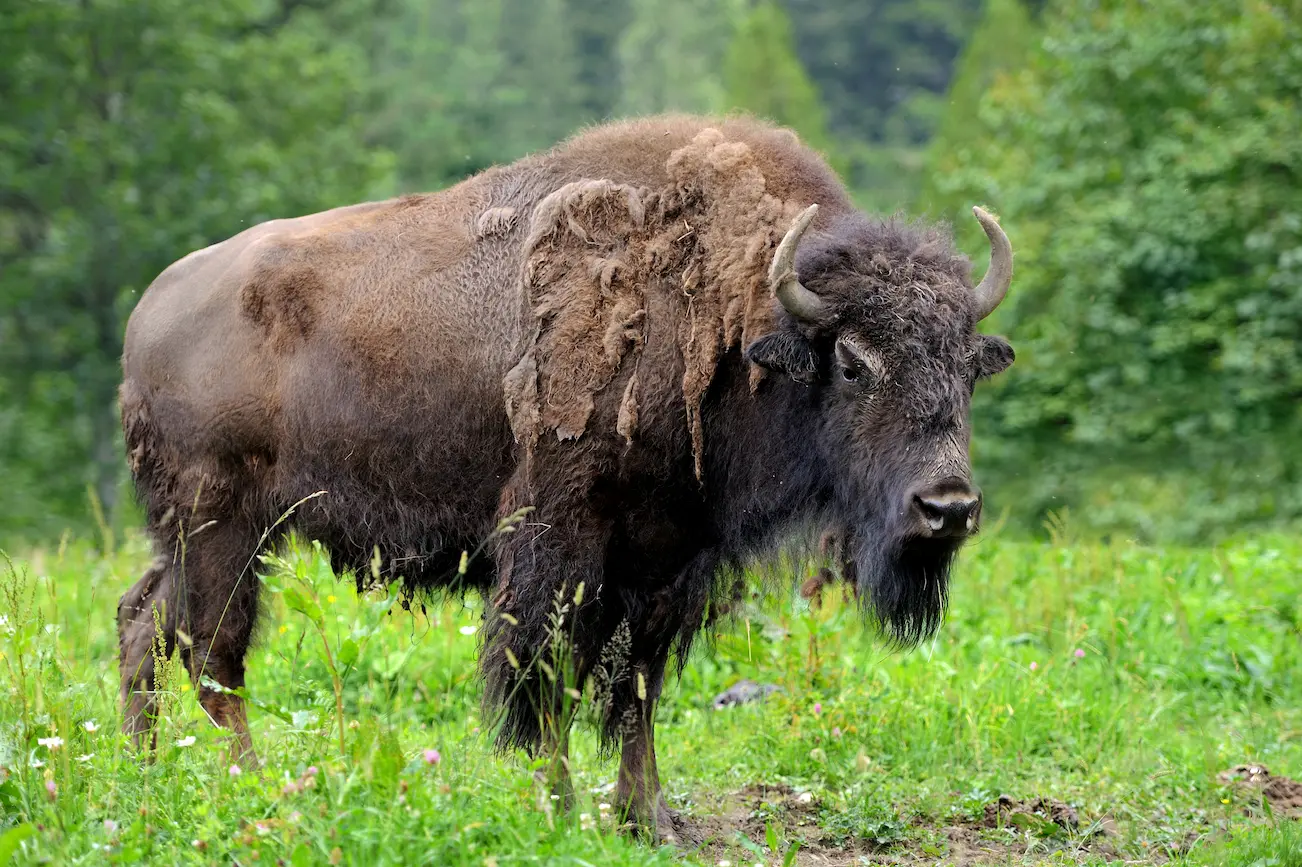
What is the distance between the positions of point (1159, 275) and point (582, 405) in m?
18.0

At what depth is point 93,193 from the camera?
852 inches

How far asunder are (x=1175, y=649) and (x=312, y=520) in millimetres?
4682

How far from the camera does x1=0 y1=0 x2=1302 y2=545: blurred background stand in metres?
19.0

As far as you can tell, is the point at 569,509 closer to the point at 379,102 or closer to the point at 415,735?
the point at 415,735

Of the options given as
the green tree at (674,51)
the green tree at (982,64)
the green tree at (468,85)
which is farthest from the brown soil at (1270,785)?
the green tree at (674,51)

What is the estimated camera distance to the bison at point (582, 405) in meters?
4.77

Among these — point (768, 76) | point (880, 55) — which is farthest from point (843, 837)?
point (880, 55)

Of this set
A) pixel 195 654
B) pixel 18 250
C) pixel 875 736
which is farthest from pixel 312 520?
pixel 18 250

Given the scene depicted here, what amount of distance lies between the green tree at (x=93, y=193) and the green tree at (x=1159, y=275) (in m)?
12.7

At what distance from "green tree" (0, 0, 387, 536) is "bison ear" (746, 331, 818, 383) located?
59.1 ft

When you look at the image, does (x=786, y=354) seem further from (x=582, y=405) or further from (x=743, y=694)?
(x=743, y=694)

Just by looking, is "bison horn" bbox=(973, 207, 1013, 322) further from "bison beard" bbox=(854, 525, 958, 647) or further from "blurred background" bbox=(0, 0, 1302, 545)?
"blurred background" bbox=(0, 0, 1302, 545)

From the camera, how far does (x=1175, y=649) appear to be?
23.9ft

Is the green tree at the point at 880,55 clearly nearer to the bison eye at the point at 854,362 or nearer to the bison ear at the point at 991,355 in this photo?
the bison ear at the point at 991,355
